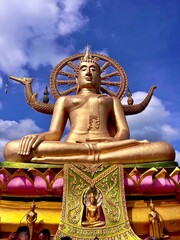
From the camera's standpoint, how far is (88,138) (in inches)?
240

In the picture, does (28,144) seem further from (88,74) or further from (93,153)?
(88,74)

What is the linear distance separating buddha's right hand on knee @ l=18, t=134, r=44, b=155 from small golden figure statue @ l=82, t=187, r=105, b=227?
52.0 inches

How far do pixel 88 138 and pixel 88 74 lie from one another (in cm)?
184

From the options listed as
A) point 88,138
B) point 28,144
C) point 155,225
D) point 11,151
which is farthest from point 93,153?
point 155,225

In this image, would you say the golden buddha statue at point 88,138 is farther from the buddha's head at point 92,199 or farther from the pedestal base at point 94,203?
the buddha's head at point 92,199

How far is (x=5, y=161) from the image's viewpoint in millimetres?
5391

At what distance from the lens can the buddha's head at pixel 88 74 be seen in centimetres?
721

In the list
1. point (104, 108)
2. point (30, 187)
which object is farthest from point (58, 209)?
point (104, 108)

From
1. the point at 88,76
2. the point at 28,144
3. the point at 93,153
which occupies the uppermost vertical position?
the point at 88,76

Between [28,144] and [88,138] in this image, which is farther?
[88,138]

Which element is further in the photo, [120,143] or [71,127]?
[71,127]

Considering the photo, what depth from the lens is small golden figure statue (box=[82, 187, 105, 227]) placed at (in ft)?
14.7

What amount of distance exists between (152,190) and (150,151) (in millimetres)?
700

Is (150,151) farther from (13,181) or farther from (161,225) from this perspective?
(13,181)
